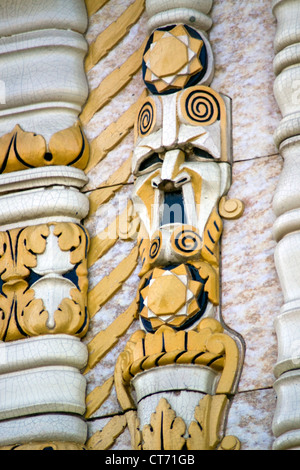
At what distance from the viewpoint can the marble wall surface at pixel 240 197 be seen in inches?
131

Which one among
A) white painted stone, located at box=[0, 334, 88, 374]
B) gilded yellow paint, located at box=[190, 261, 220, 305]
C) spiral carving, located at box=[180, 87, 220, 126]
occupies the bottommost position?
white painted stone, located at box=[0, 334, 88, 374]

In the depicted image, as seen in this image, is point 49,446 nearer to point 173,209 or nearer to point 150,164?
point 173,209

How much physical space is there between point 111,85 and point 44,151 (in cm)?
31

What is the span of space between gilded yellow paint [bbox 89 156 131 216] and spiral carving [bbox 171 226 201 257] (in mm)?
368

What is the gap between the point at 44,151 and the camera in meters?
3.85

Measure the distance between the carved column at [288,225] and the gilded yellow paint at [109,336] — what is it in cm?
50

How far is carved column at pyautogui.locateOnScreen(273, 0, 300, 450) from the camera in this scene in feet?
10.4

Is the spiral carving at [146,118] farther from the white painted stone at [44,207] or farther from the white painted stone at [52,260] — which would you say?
the white painted stone at [52,260]

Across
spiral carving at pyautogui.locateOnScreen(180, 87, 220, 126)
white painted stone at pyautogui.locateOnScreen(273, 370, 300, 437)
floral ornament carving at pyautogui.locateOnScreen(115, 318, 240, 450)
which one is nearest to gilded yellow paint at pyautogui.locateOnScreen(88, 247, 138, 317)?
floral ornament carving at pyautogui.locateOnScreen(115, 318, 240, 450)

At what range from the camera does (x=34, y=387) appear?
11.7ft

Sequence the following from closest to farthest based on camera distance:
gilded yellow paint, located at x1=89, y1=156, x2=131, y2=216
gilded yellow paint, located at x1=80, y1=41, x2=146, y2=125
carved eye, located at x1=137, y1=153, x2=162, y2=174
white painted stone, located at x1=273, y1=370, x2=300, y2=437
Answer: white painted stone, located at x1=273, y1=370, x2=300, y2=437 → carved eye, located at x1=137, y1=153, x2=162, y2=174 → gilded yellow paint, located at x1=89, y1=156, x2=131, y2=216 → gilded yellow paint, located at x1=80, y1=41, x2=146, y2=125

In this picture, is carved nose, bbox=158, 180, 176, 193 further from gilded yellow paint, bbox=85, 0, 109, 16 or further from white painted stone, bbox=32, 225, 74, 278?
gilded yellow paint, bbox=85, 0, 109, 16

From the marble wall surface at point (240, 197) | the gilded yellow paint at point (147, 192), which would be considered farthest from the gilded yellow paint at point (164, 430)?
the gilded yellow paint at point (147, 192)

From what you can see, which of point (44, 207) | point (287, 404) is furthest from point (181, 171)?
point (287, 404)
